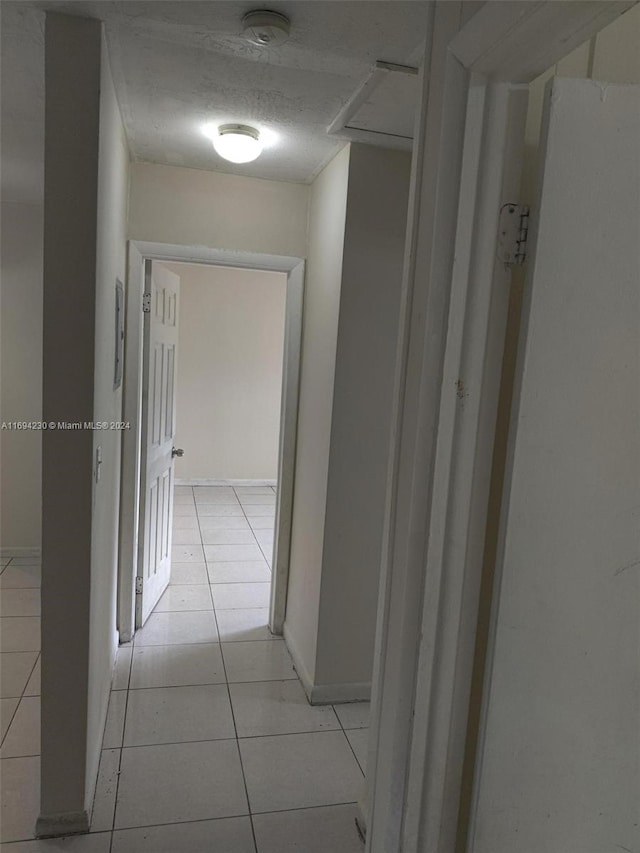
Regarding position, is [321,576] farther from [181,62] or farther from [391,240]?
[181,62]

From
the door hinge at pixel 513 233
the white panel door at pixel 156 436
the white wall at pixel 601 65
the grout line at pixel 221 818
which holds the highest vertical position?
the white wall at pixel 601 65

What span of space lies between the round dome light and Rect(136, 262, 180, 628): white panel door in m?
0.77

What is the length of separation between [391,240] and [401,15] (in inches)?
39.4

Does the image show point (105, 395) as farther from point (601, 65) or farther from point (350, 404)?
point (601, 65)

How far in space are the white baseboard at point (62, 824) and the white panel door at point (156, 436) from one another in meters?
1.31

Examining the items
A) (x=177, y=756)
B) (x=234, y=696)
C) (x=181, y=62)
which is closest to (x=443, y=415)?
(x=181, y=62)

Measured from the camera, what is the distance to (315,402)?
8.90 feet

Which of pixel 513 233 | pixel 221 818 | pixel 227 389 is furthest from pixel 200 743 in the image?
pixel 227 389

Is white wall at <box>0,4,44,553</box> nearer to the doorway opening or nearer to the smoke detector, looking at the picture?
the doorway opening

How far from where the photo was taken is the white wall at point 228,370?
5980 mm

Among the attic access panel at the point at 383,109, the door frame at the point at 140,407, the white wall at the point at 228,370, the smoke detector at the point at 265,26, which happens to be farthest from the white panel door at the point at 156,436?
the white wall at the point at 228,370

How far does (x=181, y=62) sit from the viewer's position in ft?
5.87

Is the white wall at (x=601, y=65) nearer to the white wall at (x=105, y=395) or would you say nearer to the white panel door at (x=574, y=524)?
the white panel door at (x=574, y=524)

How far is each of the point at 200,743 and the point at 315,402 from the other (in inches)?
58.7
